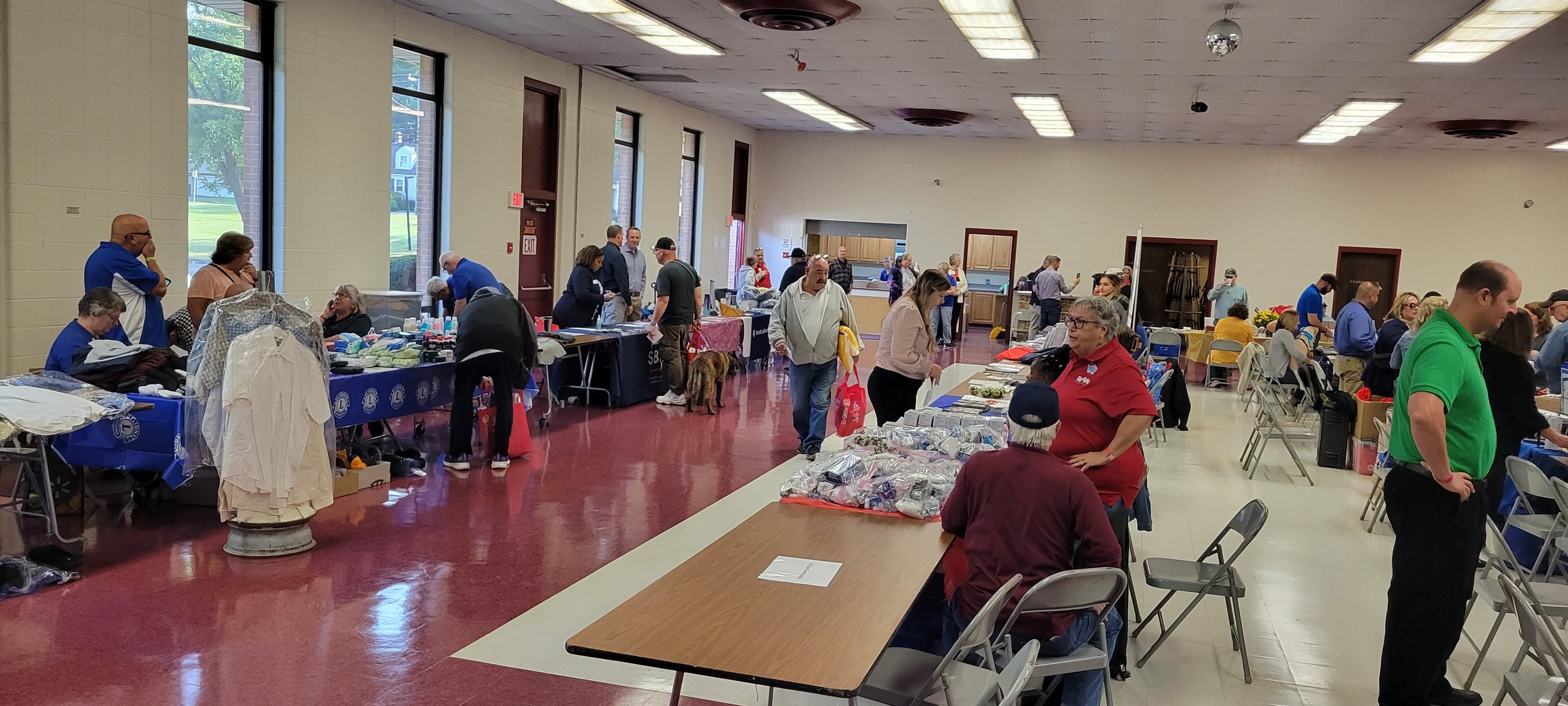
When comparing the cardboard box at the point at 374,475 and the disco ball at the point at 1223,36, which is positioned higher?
the disco ball at the point at 1223,36

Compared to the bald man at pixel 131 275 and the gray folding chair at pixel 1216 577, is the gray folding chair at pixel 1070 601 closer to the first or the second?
the gray folding chair at pixel 1216 577

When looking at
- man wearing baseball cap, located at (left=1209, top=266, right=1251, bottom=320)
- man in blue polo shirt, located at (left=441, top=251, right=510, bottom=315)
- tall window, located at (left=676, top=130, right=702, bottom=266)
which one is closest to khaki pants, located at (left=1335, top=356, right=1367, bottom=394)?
man wearing baseball cap, located at (left=1209, top=266, right=1251, bottom=320)

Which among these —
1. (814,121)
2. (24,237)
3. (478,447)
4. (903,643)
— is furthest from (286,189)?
(814,121)

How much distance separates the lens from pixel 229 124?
8242 mm

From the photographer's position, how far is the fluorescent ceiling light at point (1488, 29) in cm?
738

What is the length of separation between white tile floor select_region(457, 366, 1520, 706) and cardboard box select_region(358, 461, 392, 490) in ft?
6.32

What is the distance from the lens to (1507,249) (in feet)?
55.7

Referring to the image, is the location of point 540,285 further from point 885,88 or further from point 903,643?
point 903,643

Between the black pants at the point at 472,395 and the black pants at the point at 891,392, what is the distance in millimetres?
2325

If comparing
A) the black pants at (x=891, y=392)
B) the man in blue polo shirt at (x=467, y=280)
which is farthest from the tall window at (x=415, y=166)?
the black pants at (x=891, y=392)

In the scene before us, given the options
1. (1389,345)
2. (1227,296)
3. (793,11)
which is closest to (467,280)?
(793,11)

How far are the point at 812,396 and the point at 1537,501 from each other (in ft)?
14.1

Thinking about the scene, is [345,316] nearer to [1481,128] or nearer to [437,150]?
[437,150]

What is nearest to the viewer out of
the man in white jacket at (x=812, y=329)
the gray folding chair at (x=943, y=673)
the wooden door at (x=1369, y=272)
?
the gray folding chair at (x=943, y=673)
